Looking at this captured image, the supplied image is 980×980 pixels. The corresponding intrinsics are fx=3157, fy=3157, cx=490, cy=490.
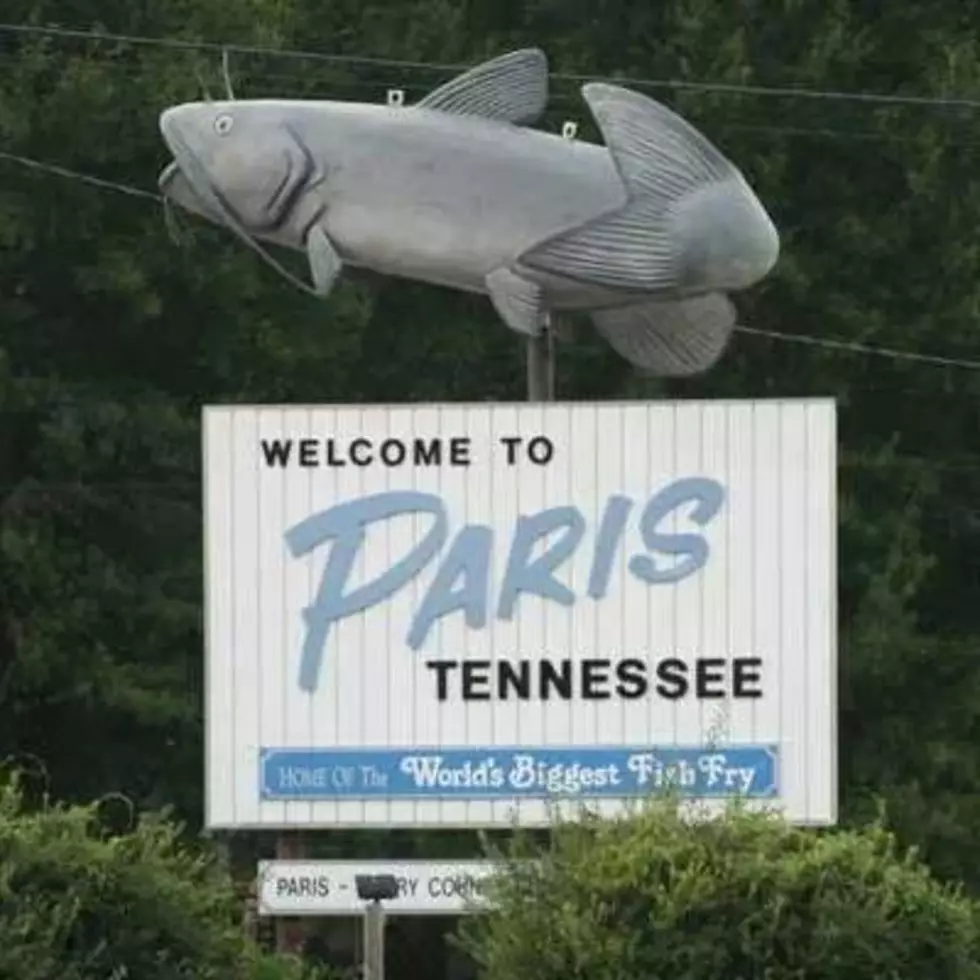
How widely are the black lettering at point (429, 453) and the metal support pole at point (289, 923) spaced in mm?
1972

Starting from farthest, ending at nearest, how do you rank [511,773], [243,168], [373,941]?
[243,168]
[511,773]
[373,941]

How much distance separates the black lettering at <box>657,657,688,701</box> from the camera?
13117mm

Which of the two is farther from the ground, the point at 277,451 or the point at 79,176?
the point at 79,176

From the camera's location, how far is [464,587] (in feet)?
43.3

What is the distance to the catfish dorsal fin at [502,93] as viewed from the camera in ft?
45.4

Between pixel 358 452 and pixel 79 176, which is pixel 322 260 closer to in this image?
pixel 358 452

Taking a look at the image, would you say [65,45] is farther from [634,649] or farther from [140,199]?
[634,649]

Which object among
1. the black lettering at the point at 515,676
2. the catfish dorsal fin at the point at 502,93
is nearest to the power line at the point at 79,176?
the catfish dorsal fin at the point at 502,93

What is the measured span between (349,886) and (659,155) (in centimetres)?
341

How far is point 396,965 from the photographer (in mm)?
24031

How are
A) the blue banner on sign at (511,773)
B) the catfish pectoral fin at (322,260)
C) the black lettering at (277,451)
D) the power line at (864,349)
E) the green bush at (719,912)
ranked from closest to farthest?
the green bush at (719,912) → the blue banner on sign at (511,773) → the black lettering at (277,451) → the catfish pectoral fin at (322,260) → the power line at (864,349)

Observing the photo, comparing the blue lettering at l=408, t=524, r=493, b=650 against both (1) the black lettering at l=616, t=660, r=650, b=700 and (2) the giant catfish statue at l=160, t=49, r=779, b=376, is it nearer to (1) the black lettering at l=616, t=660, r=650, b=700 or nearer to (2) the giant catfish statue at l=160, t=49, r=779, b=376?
(1) the black lettering at l=616, t=660, r=650, b=700

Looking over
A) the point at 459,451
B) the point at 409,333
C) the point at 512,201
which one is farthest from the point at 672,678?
the point at 409,333

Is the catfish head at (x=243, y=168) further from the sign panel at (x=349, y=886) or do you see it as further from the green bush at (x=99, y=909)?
the green bush at (x=99, y=909)
